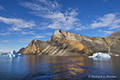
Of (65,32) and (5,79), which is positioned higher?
(65,32)

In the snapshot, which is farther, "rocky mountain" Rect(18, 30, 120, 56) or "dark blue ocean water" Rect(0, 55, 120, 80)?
"rocky mountain" Rect(18, 30, 120, 56)

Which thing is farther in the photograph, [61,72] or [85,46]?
[85,46]

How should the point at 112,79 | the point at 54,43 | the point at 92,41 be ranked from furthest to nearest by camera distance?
1. the point at 54,43
2. the point at 92,41
3. the point at 112,79

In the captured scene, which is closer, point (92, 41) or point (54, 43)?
point (92, 41)

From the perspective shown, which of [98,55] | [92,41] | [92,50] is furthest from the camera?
[92,41]

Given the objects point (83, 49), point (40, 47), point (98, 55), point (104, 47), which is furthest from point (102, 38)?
point (40, 47)

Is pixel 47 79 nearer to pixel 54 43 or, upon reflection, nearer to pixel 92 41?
pixel 92 41

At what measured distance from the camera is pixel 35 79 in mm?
15148

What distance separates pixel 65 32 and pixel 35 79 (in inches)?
6638

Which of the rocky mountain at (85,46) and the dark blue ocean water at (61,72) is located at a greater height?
the rocky mountain at (85,46)

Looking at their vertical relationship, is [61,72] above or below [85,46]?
below

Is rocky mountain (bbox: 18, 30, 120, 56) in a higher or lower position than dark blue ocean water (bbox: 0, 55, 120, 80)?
higher

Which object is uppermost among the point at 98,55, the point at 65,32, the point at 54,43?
the point at 65,32

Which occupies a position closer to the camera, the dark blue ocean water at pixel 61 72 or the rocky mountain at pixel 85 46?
the dark blue ocean water at pixel 61 72
